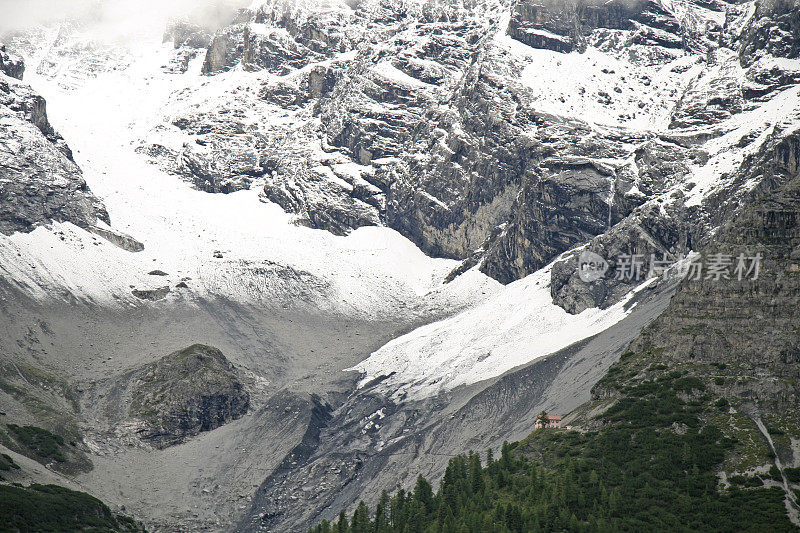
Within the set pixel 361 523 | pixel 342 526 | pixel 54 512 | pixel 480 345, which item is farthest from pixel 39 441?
pixel 480 345

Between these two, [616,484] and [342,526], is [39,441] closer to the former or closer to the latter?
[342,526]

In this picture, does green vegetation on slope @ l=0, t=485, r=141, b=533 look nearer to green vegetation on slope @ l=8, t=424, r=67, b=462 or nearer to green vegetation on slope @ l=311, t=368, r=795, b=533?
green vegetation on slope @ l=8, t=424, r=67, b=462

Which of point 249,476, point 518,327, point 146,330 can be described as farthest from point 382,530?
point 146,330

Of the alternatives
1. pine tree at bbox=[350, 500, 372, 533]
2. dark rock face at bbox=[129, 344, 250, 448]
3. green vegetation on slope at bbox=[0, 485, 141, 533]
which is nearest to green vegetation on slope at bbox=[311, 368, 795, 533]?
pine tree at bbox=[350, 500, 372, 533]

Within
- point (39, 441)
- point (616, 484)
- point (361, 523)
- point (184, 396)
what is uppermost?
point (616, 484)

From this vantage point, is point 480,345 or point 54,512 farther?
point 480,345

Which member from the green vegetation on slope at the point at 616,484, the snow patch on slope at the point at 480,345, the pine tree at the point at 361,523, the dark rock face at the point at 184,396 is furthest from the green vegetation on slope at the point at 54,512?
the snow patch on slope at the point at 480,345
